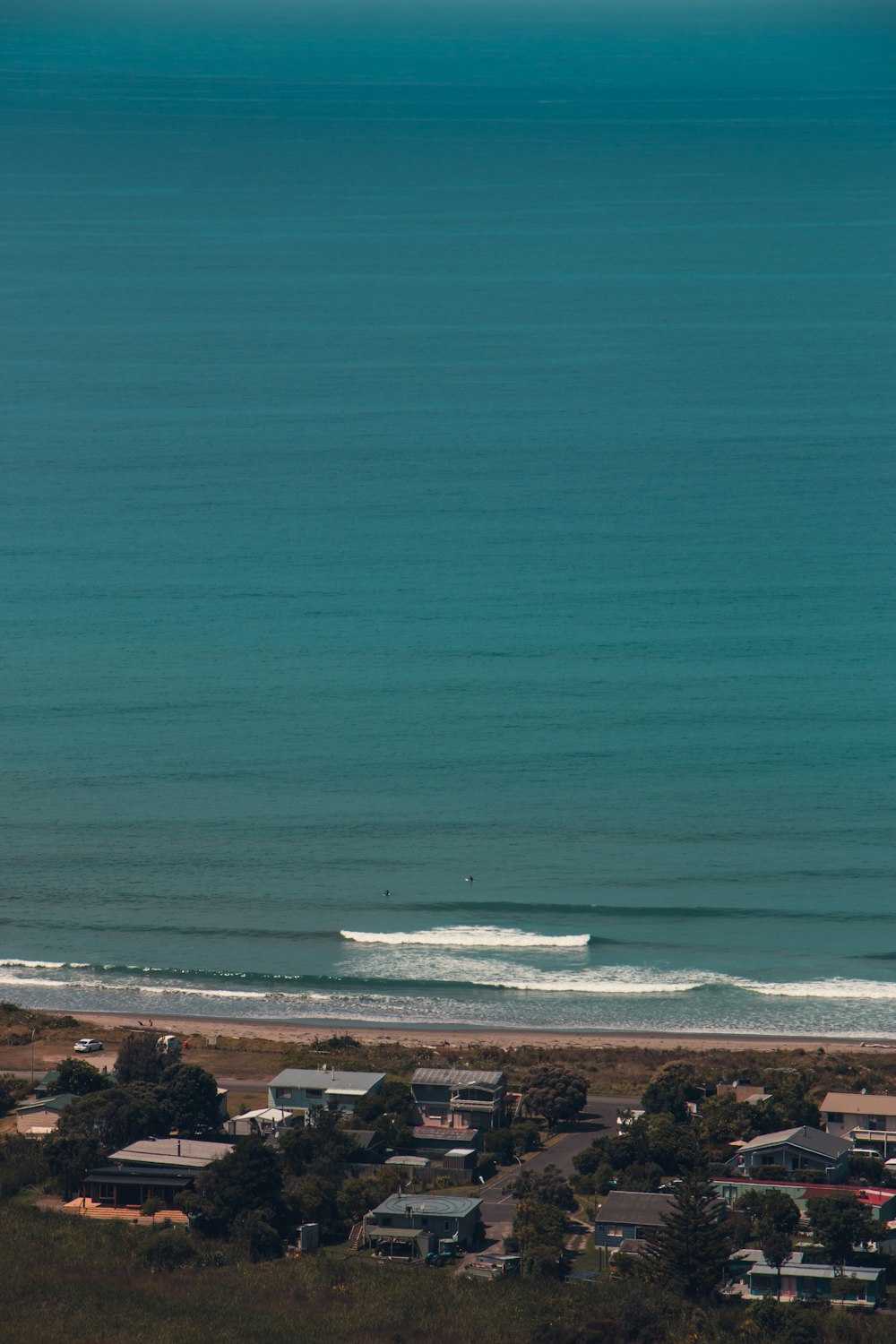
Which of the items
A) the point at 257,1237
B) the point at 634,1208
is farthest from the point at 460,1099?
the point at 257,1237

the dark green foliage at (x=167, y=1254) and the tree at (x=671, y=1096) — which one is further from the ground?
the tree at (x=671, y=1096)

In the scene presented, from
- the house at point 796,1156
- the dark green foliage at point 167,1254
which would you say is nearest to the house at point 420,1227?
the dark green foliage at point 167,1254

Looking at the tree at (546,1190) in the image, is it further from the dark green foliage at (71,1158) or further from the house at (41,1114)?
the house at (41,1114)

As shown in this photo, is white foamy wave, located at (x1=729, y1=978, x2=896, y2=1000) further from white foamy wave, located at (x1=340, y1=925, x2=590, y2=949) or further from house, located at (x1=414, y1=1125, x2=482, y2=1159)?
house, located at (x1=414, y1=1125, x2=482, y2=1159)

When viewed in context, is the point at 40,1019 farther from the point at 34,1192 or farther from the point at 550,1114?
the point at 550,1114

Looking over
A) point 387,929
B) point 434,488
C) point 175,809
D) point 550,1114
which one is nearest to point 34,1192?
point 550,1114

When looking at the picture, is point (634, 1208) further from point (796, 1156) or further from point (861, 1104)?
point (861, 1104)
